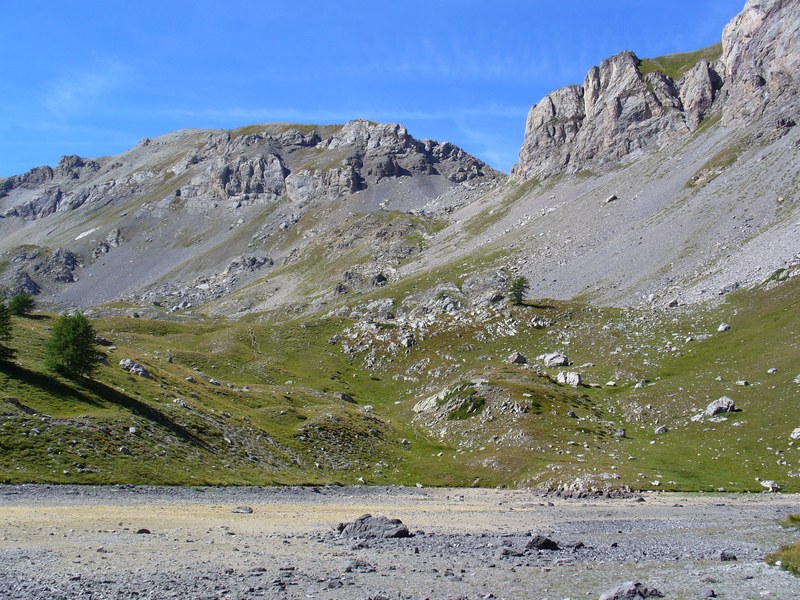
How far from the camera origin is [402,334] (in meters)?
118

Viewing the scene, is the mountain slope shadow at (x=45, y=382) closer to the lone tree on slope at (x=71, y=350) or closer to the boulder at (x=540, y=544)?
the lone tree on slope at (x=71, y=350)

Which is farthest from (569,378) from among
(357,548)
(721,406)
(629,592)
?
(629,592)

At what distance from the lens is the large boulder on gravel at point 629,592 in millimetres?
16141

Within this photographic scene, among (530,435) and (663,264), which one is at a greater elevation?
(663,264)

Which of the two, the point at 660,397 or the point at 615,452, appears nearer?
the point at 615,452

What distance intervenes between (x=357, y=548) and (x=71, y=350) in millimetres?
37628

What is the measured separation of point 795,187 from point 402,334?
297 ft

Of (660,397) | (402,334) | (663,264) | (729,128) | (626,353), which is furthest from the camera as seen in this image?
(729,128)

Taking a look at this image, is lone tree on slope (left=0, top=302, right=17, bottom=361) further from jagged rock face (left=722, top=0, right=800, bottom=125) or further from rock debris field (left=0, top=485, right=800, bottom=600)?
jagged rock face (left=722, top=0, right=800, bottom=125)

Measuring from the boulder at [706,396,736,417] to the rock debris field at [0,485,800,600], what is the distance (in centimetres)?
2882

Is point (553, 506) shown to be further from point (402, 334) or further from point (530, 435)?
point (402, 334)

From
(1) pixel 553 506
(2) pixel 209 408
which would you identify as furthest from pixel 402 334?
(1) pixel 553 506

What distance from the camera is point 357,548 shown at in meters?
24.7

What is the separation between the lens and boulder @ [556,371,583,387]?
85.9m
